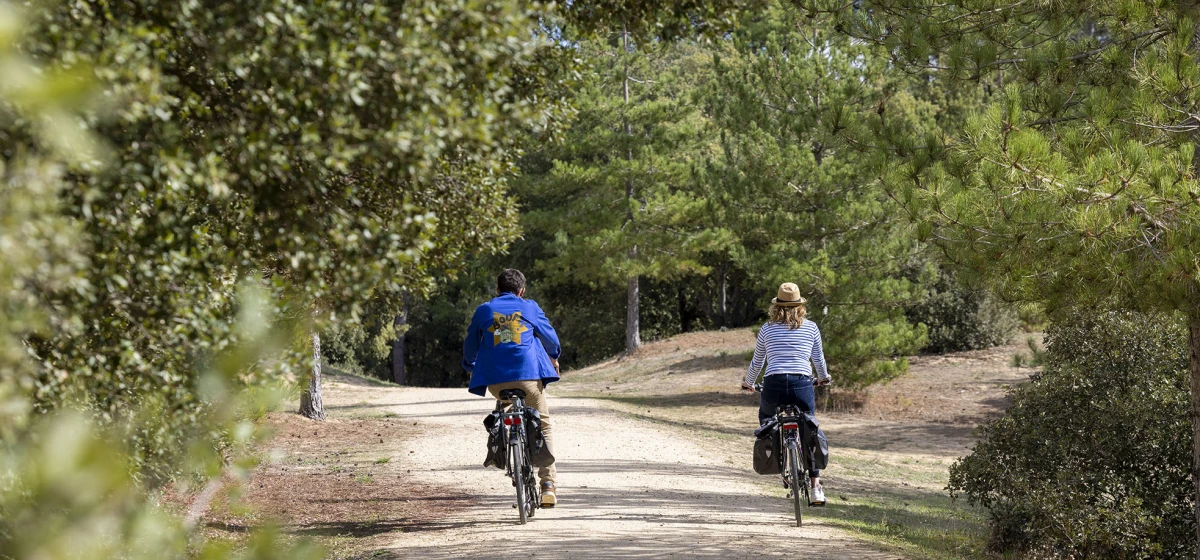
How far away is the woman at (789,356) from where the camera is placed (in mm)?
9102

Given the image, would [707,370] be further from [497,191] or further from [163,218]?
[163,218]

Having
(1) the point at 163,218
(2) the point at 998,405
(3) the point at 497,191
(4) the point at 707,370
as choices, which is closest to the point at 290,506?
(3) the point at 497,191

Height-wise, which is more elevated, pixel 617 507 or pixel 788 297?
pixel 788 297

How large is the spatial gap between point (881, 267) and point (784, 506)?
12.2m

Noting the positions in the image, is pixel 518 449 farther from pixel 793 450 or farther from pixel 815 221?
pixel 815 221

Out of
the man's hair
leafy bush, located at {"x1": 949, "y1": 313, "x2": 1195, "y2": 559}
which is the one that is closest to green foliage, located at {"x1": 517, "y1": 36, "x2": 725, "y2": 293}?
leafy bush, located at {"x1": 949, "y1": 313, "x2": 1195, "y2": 559}

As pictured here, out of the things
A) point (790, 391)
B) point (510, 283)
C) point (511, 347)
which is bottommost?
point (790, 391)

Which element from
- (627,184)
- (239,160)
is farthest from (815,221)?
(239,160)

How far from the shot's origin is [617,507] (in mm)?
9852

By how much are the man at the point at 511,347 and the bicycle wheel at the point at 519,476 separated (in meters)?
0.35

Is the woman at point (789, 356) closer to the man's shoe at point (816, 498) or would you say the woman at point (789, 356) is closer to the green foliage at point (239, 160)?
the man's shoe at point (816, 498)

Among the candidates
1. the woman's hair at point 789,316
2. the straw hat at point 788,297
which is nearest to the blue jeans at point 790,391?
the woman's hair at point 789,316

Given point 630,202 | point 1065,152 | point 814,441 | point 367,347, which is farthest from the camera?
point 367,347

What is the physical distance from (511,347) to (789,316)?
2382 mm
